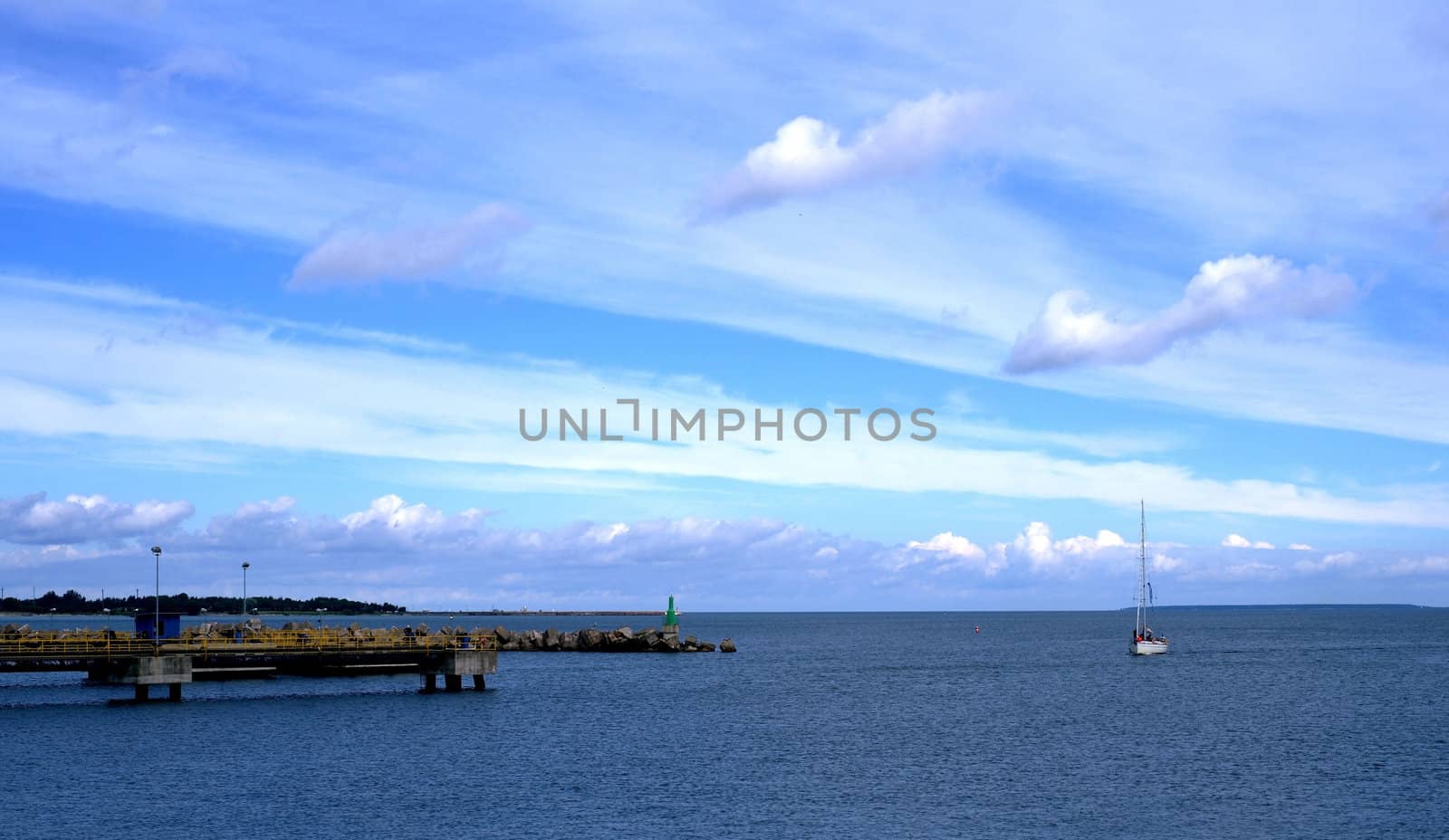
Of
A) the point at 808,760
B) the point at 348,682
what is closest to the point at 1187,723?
the point at 808,760

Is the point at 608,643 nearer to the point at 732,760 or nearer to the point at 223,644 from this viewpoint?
the point at 223,644

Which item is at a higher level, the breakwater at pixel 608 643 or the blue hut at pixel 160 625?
the blue hut at pixel 160 625

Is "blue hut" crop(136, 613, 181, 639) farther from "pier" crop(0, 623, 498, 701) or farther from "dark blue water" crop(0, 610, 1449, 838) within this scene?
"dark blue water" crop(0, 610, 1449, 838)

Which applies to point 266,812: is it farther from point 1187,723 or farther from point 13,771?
point 1187,723

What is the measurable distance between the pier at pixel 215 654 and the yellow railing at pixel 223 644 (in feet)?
0.18

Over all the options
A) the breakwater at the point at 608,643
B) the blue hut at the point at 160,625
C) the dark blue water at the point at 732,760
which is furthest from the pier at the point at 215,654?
the breakwater at the point at 608,643

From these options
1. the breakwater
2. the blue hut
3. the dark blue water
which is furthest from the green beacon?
the blue hut

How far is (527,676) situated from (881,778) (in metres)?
A: 65.2

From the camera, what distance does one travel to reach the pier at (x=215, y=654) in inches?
3019

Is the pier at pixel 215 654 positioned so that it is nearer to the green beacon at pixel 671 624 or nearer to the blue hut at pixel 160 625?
the blue hut at pixel 160 625

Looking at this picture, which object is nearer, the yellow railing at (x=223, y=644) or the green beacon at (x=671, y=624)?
the yellow railing at (x=223, y=644)

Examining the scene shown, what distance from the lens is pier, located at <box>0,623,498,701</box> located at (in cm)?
7669

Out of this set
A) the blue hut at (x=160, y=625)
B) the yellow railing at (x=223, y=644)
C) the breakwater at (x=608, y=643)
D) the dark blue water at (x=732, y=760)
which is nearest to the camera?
the dark blue water at (x=732, y=760)

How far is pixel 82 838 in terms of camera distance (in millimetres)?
41250
